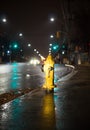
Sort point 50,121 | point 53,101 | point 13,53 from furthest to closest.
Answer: point 13,53
point 53,101
point 50,121

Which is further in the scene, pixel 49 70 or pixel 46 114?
pixel 49 70

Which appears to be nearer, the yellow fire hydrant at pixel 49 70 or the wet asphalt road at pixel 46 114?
the wet asphalt road at pixel 46 114

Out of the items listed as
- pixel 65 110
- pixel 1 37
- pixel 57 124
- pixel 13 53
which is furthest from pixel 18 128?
pixel 13 53

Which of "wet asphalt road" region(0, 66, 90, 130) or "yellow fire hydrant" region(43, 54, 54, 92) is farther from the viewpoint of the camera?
"yellow fire hydrant" region(43, 54, 54, 92)

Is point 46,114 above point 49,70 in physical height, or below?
below

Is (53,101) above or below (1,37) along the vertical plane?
below

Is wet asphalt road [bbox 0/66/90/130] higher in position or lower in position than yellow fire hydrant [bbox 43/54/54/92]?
lower

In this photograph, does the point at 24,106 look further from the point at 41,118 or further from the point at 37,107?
the point at 41,118

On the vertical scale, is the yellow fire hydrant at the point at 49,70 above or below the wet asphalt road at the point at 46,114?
above

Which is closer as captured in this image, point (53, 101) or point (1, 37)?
point (53, 101)

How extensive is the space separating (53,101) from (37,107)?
1565mm

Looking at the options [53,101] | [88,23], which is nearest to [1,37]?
[88,23]

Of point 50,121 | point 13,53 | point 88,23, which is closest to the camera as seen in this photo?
point 50,121

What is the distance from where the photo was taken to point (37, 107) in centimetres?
1162
